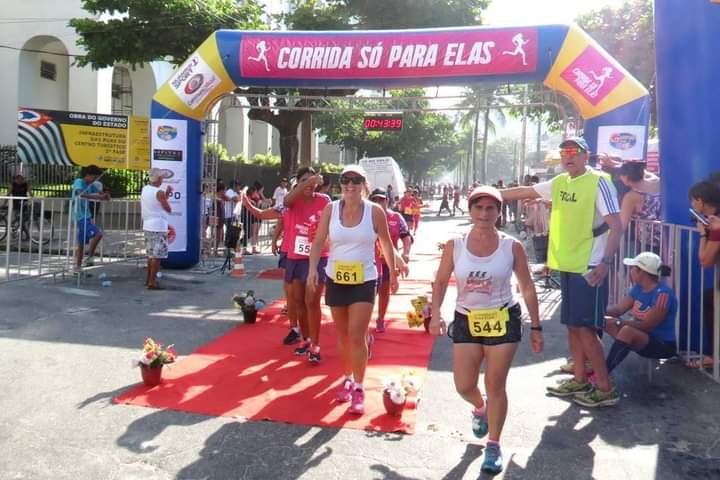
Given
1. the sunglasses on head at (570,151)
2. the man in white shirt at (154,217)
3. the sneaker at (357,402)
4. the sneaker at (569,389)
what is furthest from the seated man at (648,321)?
the man in white shirt at (154,217)

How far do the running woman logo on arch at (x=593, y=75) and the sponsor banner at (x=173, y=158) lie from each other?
6.59m

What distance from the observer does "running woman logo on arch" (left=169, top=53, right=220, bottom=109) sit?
35.9 ft

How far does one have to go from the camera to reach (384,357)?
245 inches

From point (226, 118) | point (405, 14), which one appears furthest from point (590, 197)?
point (226, 118)

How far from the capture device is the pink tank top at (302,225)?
5.81m

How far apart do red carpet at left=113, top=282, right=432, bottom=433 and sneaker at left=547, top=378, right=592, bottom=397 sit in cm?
111

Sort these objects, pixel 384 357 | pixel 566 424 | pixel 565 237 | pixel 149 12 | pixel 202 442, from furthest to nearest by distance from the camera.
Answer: pixel 149 12, pixel 384 357, pixel 565 237, pixel 566 424, pixel 202 442

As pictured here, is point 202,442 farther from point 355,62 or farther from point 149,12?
point 149,12

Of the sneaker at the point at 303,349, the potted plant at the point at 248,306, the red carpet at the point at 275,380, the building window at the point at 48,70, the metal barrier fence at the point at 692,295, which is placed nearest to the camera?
the red carpet at the point at 275,380

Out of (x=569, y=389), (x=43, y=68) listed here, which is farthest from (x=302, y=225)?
(x=43, y=68)

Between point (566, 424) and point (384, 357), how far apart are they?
214cm

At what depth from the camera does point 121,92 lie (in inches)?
1148

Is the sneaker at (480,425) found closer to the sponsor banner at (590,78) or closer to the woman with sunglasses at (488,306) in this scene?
the woman with sunglasses at (488,306)

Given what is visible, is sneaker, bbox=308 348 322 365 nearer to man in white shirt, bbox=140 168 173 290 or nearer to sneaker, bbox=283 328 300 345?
sneaker, bbox=283 328 300 345
